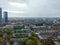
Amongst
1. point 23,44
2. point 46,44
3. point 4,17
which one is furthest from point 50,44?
point 4,17

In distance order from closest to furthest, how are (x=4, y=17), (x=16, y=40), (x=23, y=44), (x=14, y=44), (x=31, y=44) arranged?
(x=31, y=44) < (x=23, y=44) < (x=14, y=44) < (x=16, y=40) < (x=4, y=17)

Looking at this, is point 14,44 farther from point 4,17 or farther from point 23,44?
point 4,17

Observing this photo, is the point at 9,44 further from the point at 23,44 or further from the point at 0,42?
the point at 23,44

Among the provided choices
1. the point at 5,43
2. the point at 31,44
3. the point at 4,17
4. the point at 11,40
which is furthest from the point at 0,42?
the point at 4,17

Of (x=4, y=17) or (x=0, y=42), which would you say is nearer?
(x=0, y=42)

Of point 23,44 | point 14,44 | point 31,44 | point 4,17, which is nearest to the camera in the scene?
point 31,44

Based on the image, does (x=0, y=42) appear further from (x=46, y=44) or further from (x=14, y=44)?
(x=46, y=44)

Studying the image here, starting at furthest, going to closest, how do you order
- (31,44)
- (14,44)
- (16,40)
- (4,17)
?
(4,17) → (16,40) → (14,44) → (31,44)

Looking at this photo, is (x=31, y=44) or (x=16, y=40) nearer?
(x=31, y=44)
